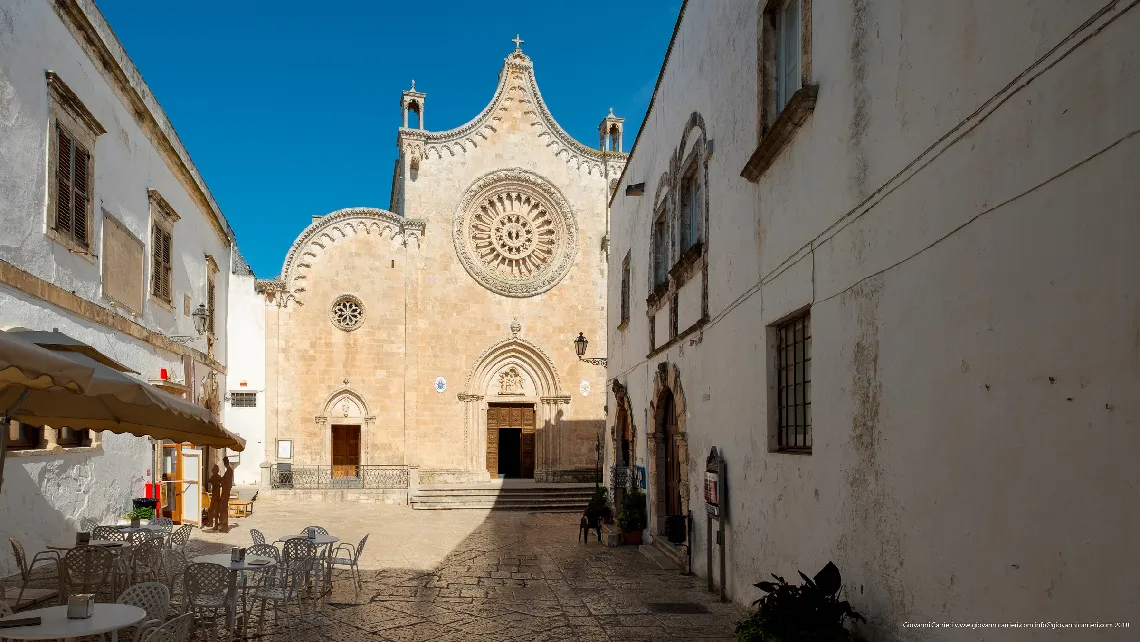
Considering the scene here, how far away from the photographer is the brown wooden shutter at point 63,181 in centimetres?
983

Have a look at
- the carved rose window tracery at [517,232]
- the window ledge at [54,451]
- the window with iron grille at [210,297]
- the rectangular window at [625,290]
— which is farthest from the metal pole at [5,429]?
the carved rose window tracery at [517,232]

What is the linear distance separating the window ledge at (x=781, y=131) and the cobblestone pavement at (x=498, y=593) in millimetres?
4197

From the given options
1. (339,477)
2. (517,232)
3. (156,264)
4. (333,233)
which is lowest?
(339,477)

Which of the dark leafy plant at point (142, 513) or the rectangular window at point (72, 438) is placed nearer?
the rectangular window at point (72, 438)

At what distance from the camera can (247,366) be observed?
23.0 meters

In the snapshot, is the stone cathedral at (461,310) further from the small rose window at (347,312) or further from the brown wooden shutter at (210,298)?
the brown wooden shutter at (210,298)

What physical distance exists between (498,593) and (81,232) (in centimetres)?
702

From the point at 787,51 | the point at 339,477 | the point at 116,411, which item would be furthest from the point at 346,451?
the point at 787,51

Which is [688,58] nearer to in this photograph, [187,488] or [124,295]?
[124,295]

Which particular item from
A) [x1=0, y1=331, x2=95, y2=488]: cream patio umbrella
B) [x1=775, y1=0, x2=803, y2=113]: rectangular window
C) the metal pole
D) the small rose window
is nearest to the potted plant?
[x1=775, y1=0, x2=803, y2=113]: rectangular window

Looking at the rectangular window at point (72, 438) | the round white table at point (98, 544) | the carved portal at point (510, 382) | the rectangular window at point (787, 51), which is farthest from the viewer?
the carved portal at point (510, 382)

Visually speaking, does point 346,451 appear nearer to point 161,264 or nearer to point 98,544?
point 161,264

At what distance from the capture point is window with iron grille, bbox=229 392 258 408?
2278cm

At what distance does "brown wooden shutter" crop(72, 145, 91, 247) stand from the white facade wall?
1260 centimetres
